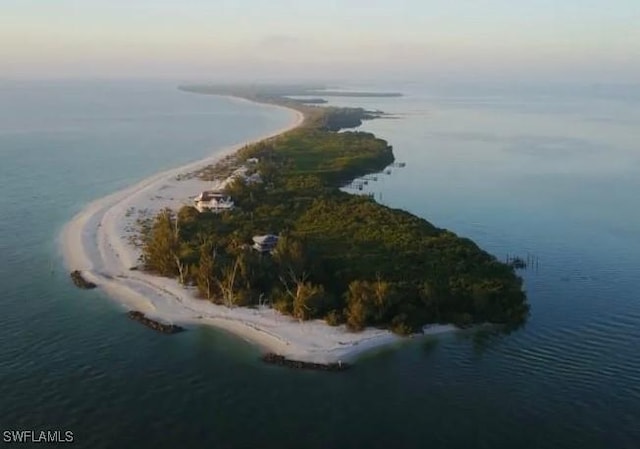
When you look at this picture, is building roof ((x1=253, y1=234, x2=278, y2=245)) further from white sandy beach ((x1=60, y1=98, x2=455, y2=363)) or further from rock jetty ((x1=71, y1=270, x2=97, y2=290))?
rock jetty ((x1=71, y1=270, x2=97, y2=290))

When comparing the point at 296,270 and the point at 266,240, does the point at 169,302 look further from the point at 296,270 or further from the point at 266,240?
the point at 266,240

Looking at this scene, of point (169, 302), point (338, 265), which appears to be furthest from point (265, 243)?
point (169, 302)

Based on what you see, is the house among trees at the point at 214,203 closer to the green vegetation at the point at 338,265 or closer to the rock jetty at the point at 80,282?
the green vegetation at the point at 338,265

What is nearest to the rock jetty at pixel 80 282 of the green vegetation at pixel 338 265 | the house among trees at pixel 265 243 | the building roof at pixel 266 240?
the green vegetation at pixel 338 265

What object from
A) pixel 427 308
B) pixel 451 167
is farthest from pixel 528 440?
pixel 451 167

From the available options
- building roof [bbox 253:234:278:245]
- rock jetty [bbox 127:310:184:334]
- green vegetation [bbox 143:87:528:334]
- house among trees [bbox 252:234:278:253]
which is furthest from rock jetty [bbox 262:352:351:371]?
building roof [bbox 253:234:278:245]

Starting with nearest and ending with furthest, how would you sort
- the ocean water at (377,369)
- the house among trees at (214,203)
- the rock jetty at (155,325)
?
the ocean water at (377,369), the rock jetty at (155,325), the house among trees at (214,203)
